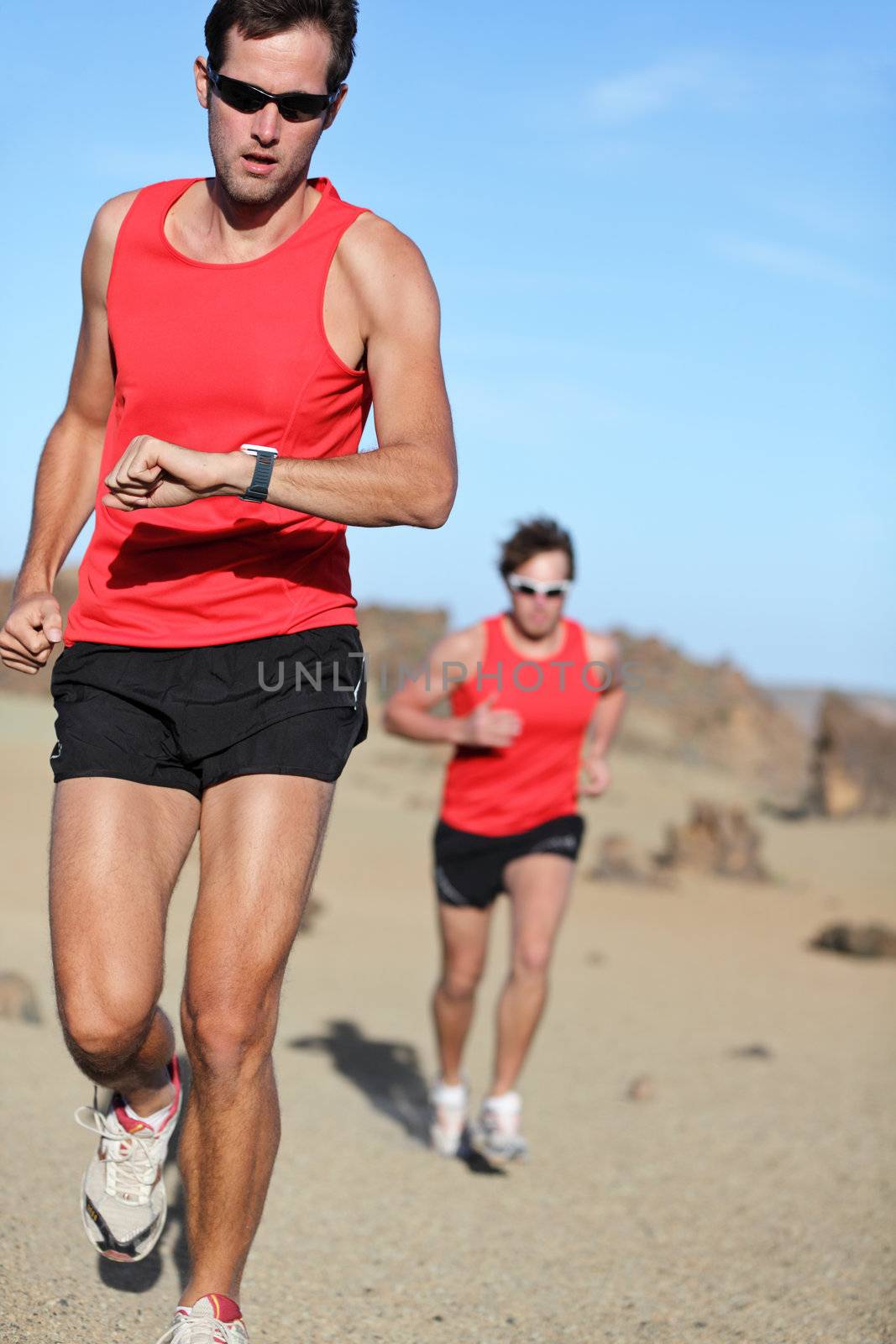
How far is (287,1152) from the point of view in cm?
561

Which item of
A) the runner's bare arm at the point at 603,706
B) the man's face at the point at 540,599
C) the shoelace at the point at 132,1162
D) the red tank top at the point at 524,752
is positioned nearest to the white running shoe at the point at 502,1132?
the red tank top at the point at 524,752

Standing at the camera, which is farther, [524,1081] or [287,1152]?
[524,1081]

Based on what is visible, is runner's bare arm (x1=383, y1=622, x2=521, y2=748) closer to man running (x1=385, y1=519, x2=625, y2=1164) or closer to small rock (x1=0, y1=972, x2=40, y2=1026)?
man running (x1=385, y1=519, x2=625, y2=1164)

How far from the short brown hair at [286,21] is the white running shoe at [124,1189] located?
2.27 meters

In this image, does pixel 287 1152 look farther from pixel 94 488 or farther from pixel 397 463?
pixel 397 463

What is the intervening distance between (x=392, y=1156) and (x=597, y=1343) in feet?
7.05

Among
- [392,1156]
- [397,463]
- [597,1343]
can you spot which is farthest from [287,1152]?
[397,463]

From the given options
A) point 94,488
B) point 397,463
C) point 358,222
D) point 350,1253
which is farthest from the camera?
point 350,1253

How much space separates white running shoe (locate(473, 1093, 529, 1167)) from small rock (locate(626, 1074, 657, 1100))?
1.45 m

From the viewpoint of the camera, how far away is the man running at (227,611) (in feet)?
10.1

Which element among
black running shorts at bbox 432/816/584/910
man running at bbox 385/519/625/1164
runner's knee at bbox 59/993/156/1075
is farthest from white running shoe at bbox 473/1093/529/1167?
runner's knee at bbox 59/993/156/1075

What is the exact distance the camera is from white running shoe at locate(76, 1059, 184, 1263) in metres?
3.43

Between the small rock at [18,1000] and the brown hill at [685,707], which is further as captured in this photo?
the brown hill at [685,707]

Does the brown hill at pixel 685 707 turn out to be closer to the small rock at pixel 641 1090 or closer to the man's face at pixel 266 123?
the small rock at pixel 641 1090
